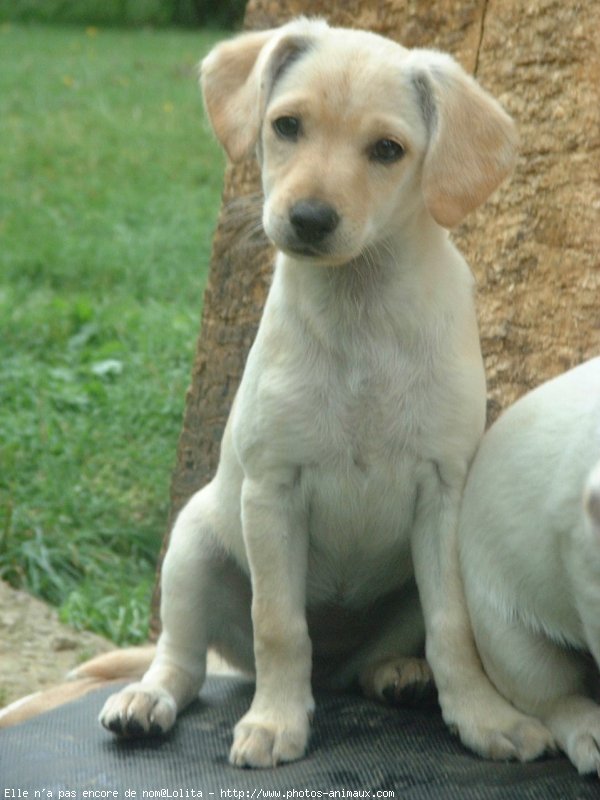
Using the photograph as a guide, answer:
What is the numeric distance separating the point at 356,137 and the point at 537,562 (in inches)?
46.2

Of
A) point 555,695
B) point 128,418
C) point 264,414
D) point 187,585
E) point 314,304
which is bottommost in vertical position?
point 128,418

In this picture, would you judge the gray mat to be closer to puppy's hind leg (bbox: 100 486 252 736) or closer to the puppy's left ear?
puppy's hind leg (bbox: 100 486 252 736)

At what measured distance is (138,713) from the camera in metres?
3.68

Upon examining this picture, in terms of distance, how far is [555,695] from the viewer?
3514 millimetres

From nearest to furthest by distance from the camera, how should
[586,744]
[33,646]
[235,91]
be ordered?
[586,744], [235,91], [33,646]

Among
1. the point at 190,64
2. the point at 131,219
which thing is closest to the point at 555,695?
the point at 131,219

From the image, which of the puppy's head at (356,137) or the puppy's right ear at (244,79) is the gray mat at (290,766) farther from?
the puppy's right ear at (244,79)

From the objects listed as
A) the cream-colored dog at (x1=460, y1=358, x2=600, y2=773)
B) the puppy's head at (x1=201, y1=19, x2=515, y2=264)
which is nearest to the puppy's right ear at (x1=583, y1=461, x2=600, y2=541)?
the cream-colored dog at (x1=460, y1=358, x2=600, y2=773)

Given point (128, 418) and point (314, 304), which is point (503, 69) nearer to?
point (314, 304)

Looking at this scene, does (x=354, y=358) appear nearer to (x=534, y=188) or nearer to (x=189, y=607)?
(x=189, y=607)

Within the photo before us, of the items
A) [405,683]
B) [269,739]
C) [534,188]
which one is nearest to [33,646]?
[405,683]

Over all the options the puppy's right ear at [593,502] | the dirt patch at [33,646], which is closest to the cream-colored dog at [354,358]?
the puppy's right ear at [593,502]

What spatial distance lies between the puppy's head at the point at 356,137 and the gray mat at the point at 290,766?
126 centimetres

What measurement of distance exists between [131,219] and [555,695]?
815 cm
